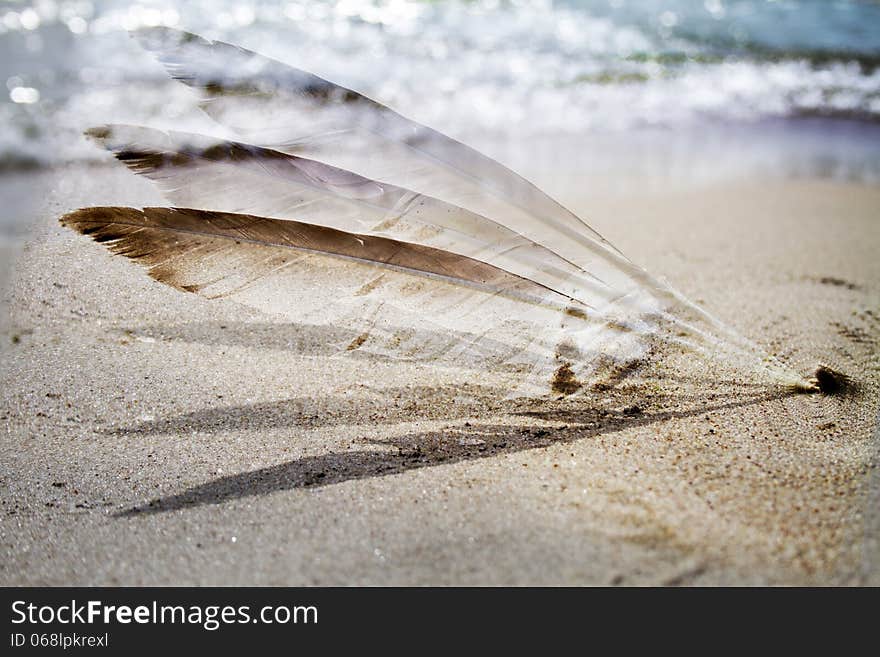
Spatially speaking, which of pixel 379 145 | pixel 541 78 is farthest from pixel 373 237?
pixel 541 78

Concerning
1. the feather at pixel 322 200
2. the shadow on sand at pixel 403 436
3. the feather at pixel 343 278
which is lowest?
the shadow on sand at pixel 403 436

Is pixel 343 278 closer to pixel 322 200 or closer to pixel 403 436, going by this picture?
pixel 322 200

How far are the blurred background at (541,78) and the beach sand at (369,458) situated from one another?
1584 millimetres

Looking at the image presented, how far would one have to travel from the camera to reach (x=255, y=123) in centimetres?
175

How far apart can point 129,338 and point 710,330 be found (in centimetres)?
156

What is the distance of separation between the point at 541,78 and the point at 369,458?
5.47m

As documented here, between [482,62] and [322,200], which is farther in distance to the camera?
[482,62]

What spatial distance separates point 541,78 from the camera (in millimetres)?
6363

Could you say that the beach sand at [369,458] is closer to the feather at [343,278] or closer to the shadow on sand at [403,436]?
the shadow on sand at [403,436]

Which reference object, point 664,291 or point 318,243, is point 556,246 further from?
point 318,243

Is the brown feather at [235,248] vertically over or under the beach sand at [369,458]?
over

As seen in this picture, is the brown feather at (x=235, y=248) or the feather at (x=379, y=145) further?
the feather at (x=379, y=145)

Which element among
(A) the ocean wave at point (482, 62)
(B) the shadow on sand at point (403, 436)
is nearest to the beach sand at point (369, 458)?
(B) the shadow on sand at point (403, 436)

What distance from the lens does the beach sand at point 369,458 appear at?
1.24m
